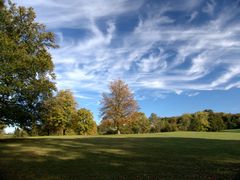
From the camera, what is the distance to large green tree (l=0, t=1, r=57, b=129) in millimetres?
23609

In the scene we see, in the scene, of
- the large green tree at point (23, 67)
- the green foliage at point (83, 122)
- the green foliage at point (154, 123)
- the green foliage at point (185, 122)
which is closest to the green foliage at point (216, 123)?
the green foliage at point (185, 122)

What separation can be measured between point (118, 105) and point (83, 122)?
16139mm

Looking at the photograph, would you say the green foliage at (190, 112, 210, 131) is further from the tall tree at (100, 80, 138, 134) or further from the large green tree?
the large green tree

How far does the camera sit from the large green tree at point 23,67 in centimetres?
2361

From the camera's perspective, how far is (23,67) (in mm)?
24891

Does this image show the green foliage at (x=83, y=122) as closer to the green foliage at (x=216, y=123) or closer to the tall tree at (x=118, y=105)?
the tall tree at (x=118, y=105)

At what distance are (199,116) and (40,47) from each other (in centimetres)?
8302

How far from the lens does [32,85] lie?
Result: 26.0m

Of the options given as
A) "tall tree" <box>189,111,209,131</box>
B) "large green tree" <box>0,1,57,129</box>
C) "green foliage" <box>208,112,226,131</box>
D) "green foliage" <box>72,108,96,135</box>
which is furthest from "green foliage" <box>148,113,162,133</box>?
"large green tree" <box>0,1,57,129</box>

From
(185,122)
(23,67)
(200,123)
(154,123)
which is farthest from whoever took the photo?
(154,123)

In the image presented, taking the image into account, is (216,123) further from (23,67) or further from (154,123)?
(23,67)

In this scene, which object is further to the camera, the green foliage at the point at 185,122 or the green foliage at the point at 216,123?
the green foliage at the point at 185,122

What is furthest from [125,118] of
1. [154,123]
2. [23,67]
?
[154,123]

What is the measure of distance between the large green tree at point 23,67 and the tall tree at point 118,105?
29895 mm
